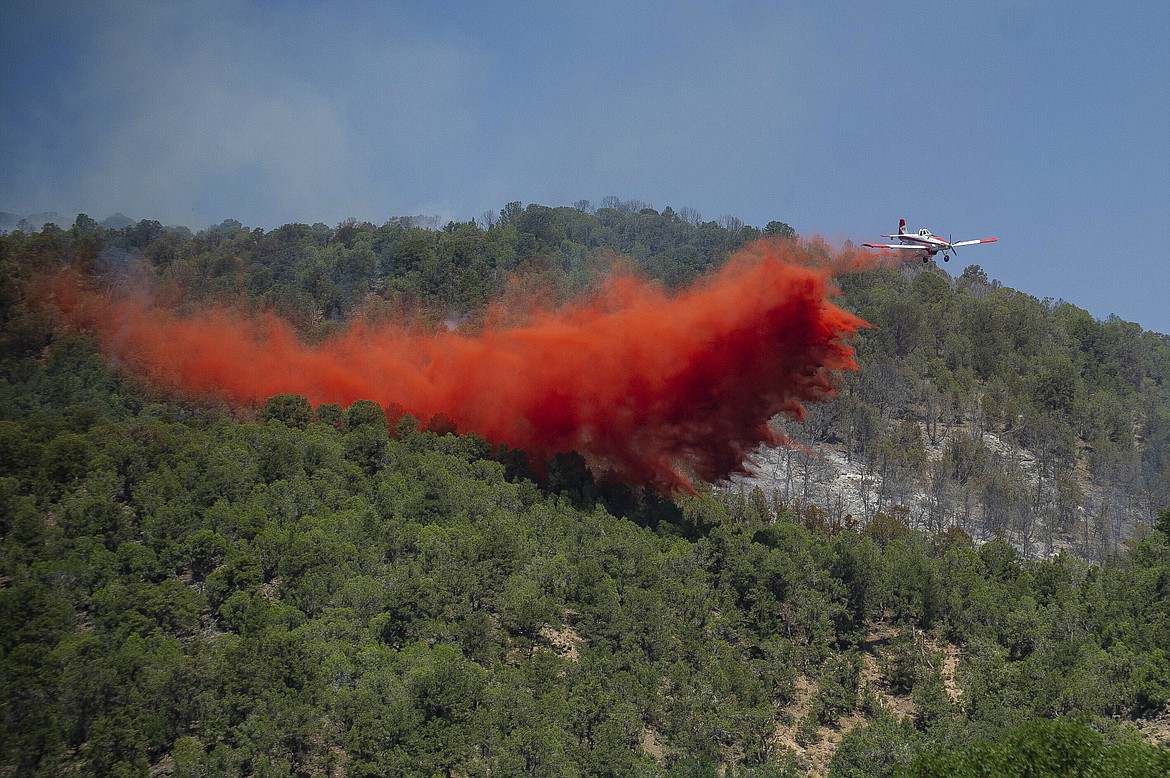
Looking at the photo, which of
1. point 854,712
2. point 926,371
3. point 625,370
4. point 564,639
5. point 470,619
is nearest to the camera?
point 470,619

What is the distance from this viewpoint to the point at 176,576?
40.8 m

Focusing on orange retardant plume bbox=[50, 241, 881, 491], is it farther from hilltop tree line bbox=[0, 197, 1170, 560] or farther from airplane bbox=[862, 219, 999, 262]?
hilltop tree line bbox=[0, 197, 1170, 560]

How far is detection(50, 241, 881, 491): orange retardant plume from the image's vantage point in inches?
1884

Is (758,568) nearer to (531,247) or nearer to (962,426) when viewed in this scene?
(962,426)

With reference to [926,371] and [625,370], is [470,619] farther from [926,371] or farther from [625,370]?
[926,371]

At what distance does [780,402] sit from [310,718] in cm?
2660

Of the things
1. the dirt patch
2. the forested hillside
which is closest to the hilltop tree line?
the forested hillside

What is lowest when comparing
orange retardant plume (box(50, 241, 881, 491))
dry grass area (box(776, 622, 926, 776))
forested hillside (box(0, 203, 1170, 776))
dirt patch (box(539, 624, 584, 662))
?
dry grass area (box(776, 622, 926, 776))

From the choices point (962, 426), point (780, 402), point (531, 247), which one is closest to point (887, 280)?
point (962, 426)

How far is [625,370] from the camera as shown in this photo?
173 feet

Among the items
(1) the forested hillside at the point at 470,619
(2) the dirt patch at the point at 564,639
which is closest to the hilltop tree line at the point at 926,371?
(1) the forested hillside at the point at 470,619

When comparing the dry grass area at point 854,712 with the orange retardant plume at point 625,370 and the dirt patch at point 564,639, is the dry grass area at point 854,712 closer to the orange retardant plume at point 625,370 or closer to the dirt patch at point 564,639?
the dirt patch at point 564,639

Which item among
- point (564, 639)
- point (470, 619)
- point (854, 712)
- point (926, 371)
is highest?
point (926, 371)

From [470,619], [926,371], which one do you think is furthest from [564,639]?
[926,371]
